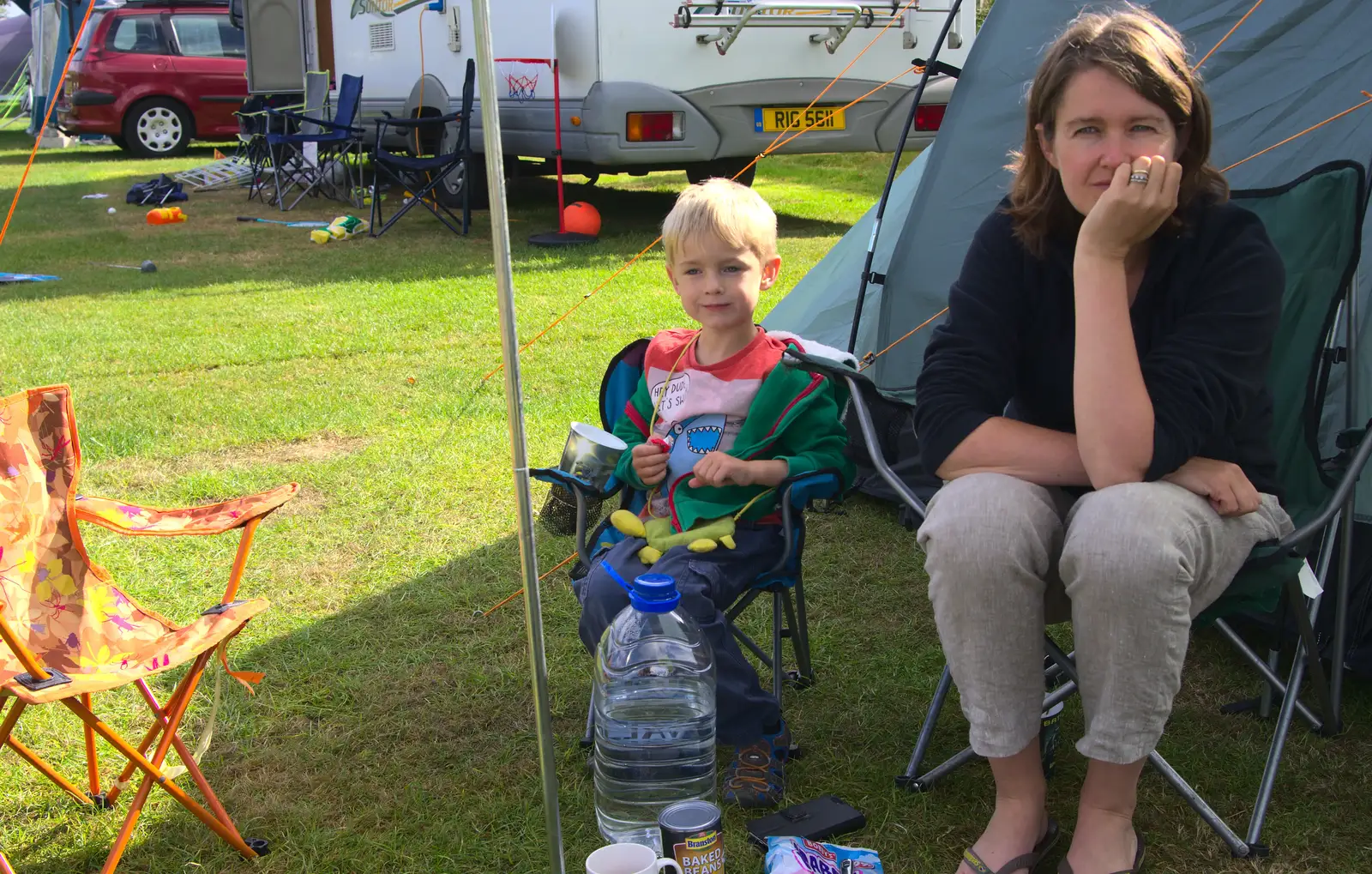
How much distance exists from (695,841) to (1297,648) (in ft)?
3.76

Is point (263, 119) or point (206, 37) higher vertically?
point (206, 37)

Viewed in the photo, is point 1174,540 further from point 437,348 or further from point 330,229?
point 330,229

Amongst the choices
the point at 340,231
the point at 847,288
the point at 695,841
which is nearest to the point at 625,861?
the point at 695,841

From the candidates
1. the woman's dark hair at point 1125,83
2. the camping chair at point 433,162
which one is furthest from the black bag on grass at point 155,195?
the woman's dark hair at point 1125,83

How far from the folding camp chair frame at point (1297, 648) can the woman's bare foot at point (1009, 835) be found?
0.63 ft

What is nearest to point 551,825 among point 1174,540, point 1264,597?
point 1174,540

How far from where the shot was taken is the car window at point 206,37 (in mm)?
14055

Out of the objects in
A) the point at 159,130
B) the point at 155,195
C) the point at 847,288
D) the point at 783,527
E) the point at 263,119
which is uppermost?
the point at 263,119

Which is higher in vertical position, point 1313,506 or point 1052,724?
point 1313,506

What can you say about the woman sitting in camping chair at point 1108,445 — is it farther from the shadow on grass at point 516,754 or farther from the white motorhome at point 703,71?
the white motorhome at point 703,71

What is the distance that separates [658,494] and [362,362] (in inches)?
120

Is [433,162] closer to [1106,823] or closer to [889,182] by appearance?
[889,182]

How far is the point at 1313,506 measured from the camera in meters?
2.15

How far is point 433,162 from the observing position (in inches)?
309
